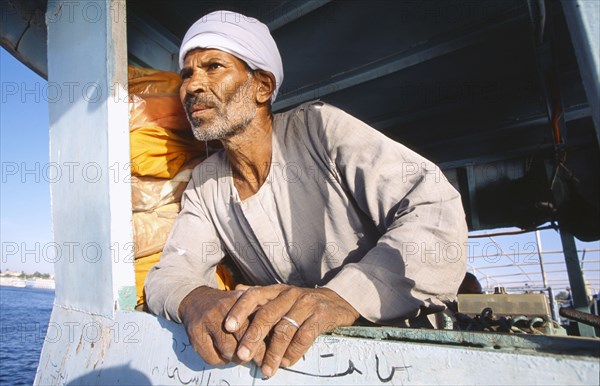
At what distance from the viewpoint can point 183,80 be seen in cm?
189

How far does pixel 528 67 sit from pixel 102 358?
349 cm

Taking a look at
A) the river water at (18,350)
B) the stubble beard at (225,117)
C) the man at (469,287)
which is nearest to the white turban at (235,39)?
the stubble beard at (225,117)

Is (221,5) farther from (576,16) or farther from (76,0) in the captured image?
(576,16)

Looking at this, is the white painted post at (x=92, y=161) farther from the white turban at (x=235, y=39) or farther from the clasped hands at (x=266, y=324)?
the clasped hands at (x=266, y=324)


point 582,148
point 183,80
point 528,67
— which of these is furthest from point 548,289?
point 183,80

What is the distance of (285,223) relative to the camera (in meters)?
1.61

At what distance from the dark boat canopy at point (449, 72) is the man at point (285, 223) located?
744mm

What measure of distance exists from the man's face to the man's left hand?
1011 mm

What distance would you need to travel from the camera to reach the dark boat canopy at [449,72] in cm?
240

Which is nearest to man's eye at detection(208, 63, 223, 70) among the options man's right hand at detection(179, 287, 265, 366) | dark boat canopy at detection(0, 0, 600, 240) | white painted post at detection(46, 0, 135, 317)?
white painted post at detection(46, 0, 135, 317)

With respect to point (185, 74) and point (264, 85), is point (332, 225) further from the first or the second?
point (185, 74)

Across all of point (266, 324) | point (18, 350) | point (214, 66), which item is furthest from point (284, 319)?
point (18, 350)

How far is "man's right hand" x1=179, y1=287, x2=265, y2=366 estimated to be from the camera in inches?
34.3

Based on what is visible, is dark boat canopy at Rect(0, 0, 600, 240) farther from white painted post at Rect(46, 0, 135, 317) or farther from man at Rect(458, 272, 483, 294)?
man at Rect(458, 272, 483, 294)
